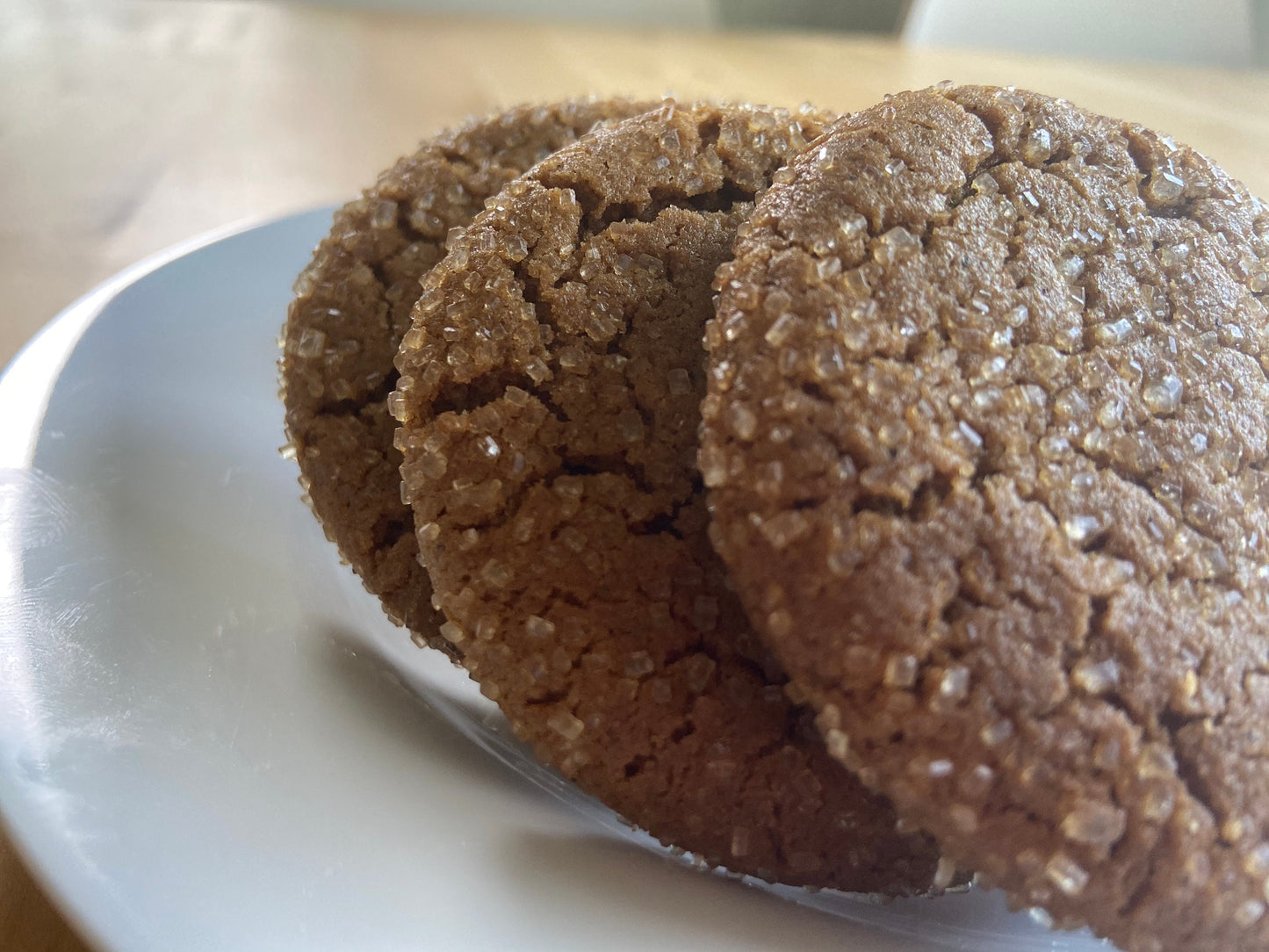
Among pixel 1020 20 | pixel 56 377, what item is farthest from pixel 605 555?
pixel 1020 20

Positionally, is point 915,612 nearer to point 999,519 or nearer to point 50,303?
point 999,519

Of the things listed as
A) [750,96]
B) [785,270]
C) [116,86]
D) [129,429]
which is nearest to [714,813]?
[785,270]

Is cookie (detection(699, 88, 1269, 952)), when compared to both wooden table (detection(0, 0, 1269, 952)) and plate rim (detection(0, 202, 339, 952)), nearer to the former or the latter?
plate rim (detection(0, 202, 339, 952))

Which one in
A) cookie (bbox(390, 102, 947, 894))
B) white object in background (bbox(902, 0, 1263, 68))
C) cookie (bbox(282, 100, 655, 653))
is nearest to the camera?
cookie (bbox(390, 102, 947, 894))

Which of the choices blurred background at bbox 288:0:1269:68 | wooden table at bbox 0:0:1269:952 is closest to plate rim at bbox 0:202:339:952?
wooden table at bbox 0:0:1269:952

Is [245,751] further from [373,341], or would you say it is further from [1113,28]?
[1113,28]

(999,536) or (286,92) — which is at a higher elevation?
(999,536)
